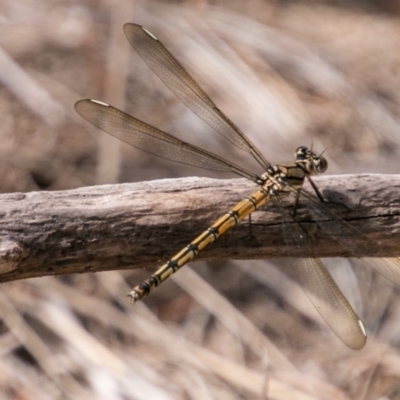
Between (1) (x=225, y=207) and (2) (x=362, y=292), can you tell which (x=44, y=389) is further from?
(2) (x=362, y=292)

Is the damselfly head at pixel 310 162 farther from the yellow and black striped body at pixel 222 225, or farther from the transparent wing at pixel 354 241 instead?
the transparent wing at pixel 354 241

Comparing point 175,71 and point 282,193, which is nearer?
point 282,193

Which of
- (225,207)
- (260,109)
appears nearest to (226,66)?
(260,109)

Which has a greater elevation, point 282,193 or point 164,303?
point 164,303

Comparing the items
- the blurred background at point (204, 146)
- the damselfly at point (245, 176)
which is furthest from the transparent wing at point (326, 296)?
the blurred background at point (204, 146)

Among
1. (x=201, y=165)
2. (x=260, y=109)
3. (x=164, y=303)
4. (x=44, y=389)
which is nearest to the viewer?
(x=201, y=165)
